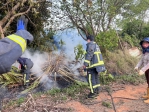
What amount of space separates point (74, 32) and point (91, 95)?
21.2ft

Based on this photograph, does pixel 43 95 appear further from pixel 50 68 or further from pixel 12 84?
pixel 50 68

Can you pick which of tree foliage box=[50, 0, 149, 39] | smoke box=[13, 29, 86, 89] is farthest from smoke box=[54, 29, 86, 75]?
tree foliage box=[50, 0, 149, 39]

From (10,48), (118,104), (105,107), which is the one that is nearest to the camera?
(10,48)

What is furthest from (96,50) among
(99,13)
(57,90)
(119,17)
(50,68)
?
(119,17)

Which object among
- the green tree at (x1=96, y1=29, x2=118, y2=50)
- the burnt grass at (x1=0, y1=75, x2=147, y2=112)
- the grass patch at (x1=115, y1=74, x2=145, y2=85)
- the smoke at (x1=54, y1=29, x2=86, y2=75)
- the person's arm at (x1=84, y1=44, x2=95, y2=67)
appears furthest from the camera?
the smoke at (x1=54, y1=29, x2=86, y2=75)

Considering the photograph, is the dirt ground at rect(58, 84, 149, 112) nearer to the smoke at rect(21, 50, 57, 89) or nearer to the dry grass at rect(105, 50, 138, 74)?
the smoke at rect(21, 50, 57, 89)

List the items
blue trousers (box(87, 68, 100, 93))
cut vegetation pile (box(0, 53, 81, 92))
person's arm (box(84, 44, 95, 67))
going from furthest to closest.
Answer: cut vegetation pile (box(0, 53, 81, 92)) → blue trousers (box(87, 68, 100, 93)) → person's arm (box(84, 44, 95, 67))

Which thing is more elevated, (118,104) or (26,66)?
(26,66)

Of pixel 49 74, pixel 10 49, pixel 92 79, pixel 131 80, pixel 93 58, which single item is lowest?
pixel 131 80

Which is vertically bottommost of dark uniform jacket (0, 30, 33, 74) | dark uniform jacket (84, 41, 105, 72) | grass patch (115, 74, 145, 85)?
grass patch (115, 74, 145, 85)

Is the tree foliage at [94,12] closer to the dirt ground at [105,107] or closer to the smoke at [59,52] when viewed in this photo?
the smoke at [59,52]

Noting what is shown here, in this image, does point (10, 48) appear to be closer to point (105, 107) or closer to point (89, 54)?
point (89, 54)

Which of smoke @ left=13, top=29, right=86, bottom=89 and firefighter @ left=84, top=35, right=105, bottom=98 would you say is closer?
firefighter @ left=84, top=35, right=105, bottom=98

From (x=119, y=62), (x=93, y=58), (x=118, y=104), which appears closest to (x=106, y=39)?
(x=119, y=62)
